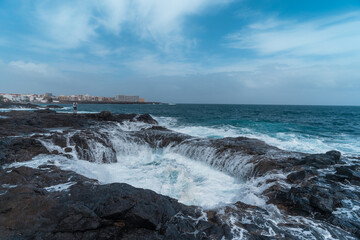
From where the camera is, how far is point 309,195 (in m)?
4.97

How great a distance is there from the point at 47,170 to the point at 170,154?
6.95 meters

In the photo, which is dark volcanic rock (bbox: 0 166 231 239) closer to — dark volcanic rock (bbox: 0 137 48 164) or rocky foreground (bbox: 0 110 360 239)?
rocky foreground (bbox: 0 110 360 239)

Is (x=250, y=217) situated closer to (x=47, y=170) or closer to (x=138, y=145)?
(x=47, y=170)

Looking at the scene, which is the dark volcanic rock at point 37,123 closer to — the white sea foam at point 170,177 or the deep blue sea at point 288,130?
the white sea foam at point 170,177

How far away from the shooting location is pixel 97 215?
3490 mm

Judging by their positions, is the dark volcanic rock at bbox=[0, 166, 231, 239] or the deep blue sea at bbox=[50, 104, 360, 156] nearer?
the dark volcanic rock at bbox=[0, 166, 231, 239]

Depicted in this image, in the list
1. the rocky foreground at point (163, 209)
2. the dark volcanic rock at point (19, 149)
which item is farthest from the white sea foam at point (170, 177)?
the rocky foreground at point (163, 209)

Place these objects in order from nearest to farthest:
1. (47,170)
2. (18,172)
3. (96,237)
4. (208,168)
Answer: (96,237) < (18,172) < (47,170) < (208,168)

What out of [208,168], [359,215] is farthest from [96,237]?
[208,168]

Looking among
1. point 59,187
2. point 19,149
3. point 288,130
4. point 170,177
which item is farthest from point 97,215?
point 288,130

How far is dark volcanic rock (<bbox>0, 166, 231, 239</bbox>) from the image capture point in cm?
319

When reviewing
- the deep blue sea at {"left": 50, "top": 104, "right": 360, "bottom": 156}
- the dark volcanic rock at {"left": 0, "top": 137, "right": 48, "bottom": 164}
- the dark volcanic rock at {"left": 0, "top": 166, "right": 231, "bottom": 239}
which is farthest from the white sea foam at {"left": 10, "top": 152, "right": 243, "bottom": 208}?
the deep blue sea at {"left": 50, "top": 104, "right": 360, "bottom": 156}

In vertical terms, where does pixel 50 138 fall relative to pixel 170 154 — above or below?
above

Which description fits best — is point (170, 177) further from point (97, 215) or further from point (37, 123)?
point (37, 123)
